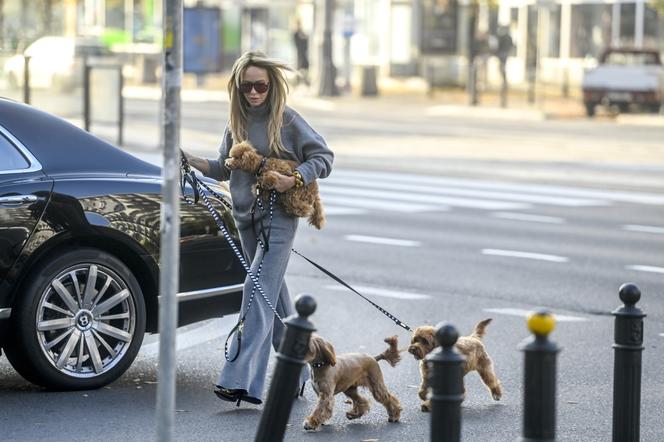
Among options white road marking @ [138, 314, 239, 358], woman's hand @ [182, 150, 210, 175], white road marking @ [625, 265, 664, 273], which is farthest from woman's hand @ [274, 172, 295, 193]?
white road marking @ [625, 265, 664, 273]

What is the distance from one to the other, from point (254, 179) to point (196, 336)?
7.51 ft

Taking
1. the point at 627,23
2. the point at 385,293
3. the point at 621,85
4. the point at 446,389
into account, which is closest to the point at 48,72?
the point at 621,85

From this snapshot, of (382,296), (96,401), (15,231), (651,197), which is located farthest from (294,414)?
(651,197)

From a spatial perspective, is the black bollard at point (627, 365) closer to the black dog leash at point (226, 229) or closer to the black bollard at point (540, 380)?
the black bollard at point (540, 380)

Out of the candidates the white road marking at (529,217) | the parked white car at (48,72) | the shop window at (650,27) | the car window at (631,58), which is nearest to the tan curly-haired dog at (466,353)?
the white road marking at (529,217)

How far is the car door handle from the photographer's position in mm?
7090

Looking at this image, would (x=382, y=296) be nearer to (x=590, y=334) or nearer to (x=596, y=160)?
(x=590, y=334)

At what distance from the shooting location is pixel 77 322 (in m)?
7.25

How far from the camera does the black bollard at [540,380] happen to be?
183 inches

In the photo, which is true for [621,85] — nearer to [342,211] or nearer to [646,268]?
[342,211]

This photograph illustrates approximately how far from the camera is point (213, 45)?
105ft

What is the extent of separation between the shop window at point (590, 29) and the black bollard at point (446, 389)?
143ft

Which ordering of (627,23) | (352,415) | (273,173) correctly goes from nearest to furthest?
(273,173) < (352,415) < (627,23)

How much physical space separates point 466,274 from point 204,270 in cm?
492
